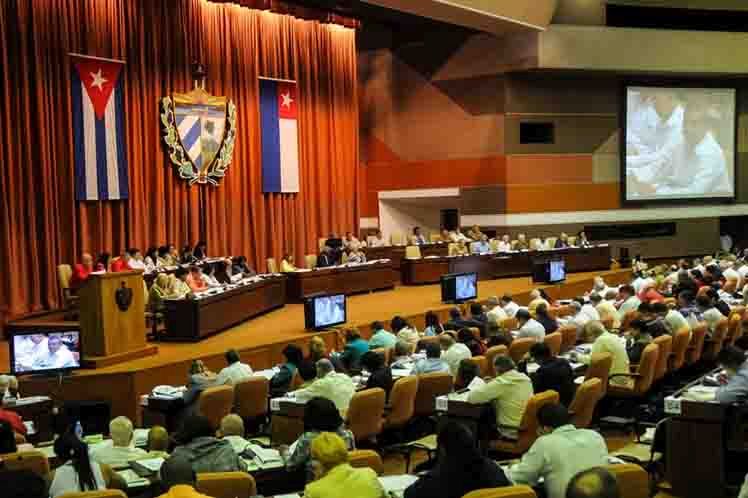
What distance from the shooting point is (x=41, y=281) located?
13.4 m

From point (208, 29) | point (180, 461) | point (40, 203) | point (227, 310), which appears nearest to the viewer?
point (180, 461)

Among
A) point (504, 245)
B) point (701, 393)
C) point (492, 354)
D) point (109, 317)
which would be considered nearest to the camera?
point (701, 393)

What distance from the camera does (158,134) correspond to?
51.3ft

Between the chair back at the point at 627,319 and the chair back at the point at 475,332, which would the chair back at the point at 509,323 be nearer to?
the chair back at the point at 475,332

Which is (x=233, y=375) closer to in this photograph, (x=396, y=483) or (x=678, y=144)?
(x=396, y=483)

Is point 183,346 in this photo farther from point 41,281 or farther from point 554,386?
point 554,386

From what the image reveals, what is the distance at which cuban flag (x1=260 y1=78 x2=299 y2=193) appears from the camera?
59.3ft

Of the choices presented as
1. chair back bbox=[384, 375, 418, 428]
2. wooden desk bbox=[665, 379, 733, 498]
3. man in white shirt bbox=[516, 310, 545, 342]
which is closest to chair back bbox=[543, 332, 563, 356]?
man in white shirt bbox=[516, 310, 545, 342]

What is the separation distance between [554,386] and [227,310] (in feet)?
21.2

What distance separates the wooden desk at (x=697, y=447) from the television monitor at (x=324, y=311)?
239 inches

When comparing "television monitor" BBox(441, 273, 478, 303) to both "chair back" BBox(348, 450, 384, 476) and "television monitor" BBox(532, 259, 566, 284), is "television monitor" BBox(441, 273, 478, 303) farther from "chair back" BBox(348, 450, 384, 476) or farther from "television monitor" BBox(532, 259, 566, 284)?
"chair back" BBox(348, 450, 384, 476)

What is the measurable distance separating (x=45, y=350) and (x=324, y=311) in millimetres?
4315

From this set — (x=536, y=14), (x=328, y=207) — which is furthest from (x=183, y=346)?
(x=536, y=14)

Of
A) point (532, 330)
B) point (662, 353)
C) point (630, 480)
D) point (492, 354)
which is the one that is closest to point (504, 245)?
point (532, 330)
